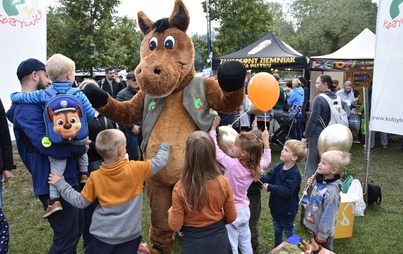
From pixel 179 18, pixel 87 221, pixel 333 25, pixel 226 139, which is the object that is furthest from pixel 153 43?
pixel 333 25

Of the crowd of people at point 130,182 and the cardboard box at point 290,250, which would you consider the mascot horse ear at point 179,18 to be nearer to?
the crowd of people at point 130,182

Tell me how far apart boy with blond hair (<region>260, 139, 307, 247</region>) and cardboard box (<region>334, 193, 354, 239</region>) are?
0.75m

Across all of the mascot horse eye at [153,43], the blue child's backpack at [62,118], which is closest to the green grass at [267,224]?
the blue child's backpack at [62,118]

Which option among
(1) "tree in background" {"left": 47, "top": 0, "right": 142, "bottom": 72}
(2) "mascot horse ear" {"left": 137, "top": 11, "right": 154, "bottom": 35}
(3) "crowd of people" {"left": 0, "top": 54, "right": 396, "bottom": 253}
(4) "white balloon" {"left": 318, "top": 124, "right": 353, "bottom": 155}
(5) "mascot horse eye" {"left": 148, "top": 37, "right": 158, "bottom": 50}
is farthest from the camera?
(1) "tree in background" {"left": 47, "top": 0, "right": 142, "bottom": 72}

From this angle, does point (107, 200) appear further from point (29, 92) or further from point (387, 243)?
point (387, 243)

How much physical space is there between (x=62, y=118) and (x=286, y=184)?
1.99m

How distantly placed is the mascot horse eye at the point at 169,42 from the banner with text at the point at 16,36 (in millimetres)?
2821

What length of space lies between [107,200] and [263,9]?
13.6 metres

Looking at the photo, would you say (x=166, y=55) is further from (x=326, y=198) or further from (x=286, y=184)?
(x=326, y=198)

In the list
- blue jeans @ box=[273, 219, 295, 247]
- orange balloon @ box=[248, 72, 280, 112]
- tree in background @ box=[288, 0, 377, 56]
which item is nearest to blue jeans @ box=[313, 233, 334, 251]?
blue jeans @ box=[273, 219, 295, 247]

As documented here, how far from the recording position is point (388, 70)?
13.6 ft

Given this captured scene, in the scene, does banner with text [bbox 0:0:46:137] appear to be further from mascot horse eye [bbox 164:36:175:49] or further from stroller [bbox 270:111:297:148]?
stroller [bbox 270:111:297:148]

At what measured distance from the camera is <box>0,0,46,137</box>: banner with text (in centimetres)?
472

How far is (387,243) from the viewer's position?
3848 millimetres
